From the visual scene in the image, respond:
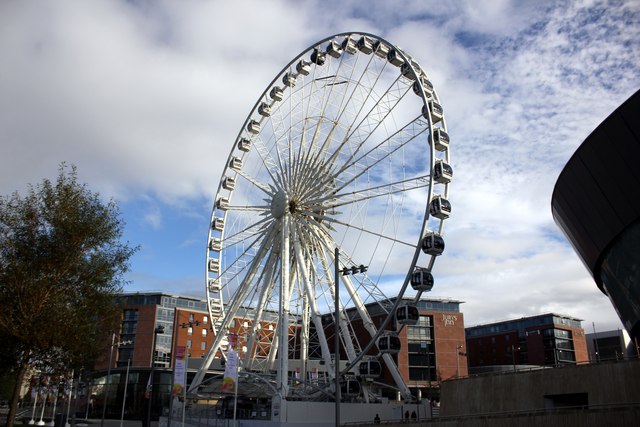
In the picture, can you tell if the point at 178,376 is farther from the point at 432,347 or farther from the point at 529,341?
the point at 529,341

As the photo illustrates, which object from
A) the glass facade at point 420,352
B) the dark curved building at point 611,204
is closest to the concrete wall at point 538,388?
the dark curved building at point 611,204

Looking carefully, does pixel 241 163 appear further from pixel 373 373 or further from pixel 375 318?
pixel 375 318

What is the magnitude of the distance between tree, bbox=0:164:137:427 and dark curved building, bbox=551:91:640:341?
23472 millimetres

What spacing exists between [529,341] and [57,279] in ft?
362

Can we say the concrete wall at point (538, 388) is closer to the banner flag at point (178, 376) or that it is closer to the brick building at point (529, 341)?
the banner flag at point (178, 376)

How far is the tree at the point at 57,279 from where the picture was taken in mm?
25484

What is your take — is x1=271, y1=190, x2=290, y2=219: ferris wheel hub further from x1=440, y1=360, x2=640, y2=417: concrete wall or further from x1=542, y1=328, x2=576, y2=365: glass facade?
x1=542, y1=328, x2=576, y2=365: glass facade

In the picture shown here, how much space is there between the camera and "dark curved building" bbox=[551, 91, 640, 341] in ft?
84.5

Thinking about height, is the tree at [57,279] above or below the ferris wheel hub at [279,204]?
below

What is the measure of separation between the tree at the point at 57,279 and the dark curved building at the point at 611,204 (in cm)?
2347

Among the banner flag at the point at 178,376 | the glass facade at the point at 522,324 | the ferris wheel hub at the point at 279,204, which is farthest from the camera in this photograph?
the glass facade at the point at 522,324

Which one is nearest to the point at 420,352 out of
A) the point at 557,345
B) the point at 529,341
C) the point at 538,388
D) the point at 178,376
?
the point at 529,341

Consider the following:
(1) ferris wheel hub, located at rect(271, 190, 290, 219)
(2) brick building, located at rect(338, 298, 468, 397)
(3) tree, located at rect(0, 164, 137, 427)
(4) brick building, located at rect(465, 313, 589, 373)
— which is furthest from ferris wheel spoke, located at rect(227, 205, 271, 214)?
(4) brick building, located at rect(465, 313, 589, 373)

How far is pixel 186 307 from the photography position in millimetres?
103375
